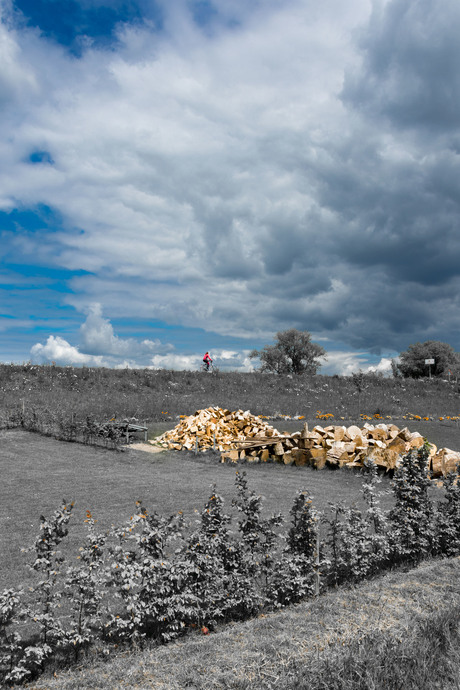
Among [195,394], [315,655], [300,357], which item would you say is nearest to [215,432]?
[195,394]

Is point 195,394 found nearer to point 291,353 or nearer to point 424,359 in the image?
point 291,353

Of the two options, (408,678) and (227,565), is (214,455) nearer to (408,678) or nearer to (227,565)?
(227,565)

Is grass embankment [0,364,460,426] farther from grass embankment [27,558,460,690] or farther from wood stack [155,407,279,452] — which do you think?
grass embankment [27,558,460,690]

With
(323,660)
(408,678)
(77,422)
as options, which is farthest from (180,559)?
(77,422)

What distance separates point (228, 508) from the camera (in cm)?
902

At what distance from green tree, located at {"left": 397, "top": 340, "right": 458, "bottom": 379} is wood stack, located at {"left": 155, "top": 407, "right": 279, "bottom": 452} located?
45.5 meters

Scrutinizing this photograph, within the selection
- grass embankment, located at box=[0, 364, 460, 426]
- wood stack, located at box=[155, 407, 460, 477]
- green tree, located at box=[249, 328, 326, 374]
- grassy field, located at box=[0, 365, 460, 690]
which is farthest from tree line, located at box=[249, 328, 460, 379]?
wood stack, located at box=[155, 407, 460, 477]

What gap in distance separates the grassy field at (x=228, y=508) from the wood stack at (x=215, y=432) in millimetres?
988

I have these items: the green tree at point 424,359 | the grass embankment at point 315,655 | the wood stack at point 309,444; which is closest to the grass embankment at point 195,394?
the wood stack at point 309,444

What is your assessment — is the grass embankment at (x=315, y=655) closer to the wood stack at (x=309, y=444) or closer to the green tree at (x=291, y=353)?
the wood stack at (x=309, y=444)

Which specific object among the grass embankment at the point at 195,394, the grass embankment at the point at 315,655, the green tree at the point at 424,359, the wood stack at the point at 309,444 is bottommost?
the grass embankment at the point at 315,655

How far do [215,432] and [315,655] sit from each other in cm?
1430

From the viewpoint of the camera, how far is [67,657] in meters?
4.11

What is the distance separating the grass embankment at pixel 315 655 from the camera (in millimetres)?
3396
